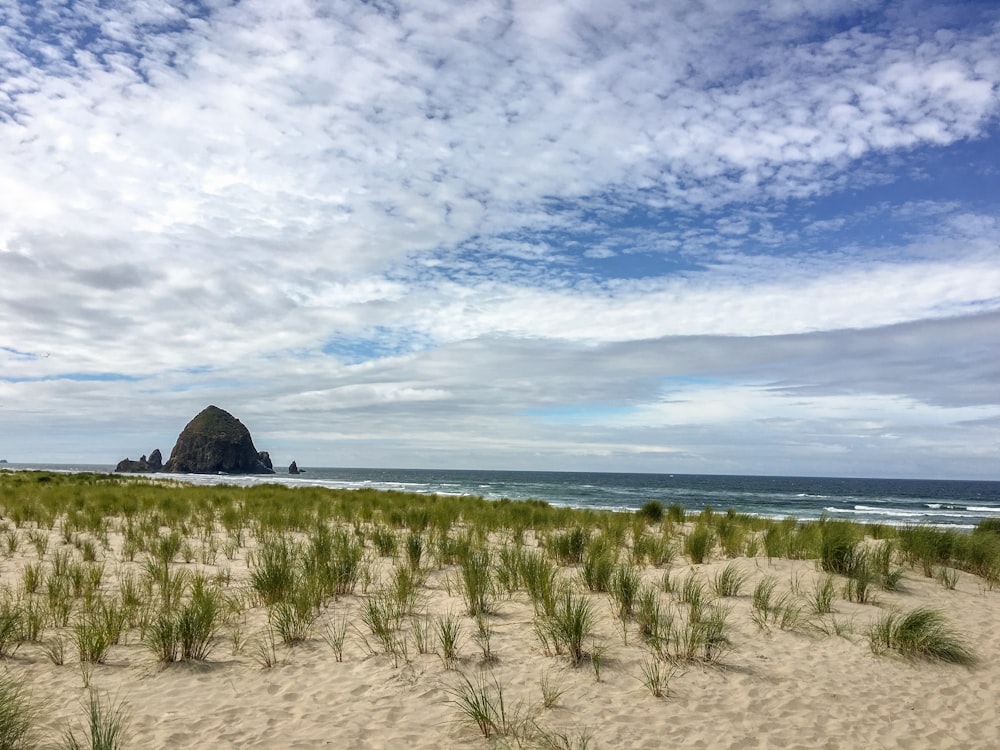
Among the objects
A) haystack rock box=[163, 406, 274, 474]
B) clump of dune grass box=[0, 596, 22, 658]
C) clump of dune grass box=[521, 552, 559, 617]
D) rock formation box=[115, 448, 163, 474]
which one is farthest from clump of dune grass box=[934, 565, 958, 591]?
rock formation box=[115, 448, 163, 474]

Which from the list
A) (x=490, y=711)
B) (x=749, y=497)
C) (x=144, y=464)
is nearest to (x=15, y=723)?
(x=490, y=711)

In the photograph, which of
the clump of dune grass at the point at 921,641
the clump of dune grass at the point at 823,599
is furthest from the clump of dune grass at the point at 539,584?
the clump of dune grass at the point at 921,641

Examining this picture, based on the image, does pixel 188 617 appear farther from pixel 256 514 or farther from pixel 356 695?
pixel 256 514

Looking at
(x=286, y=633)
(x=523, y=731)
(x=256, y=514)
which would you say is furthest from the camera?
(x=256, y=514)

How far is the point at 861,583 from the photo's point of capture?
878cm

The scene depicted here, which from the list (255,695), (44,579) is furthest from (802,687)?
(44,579)

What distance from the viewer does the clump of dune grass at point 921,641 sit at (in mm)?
6871

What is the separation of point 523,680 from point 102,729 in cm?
352

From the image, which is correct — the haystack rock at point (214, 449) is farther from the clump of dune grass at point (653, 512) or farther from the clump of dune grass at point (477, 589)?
the clump of dune grass at point (477, 589)

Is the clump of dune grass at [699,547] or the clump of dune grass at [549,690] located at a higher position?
the clump of dune grass at [699,547]

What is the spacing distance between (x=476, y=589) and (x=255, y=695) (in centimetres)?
316

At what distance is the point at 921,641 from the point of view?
22.6 ft

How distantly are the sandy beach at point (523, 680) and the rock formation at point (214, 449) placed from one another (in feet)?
383

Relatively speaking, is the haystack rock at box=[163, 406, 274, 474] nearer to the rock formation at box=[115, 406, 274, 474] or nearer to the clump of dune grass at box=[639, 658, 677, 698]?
the rock formation at box=[115, 406, 274, 474]
